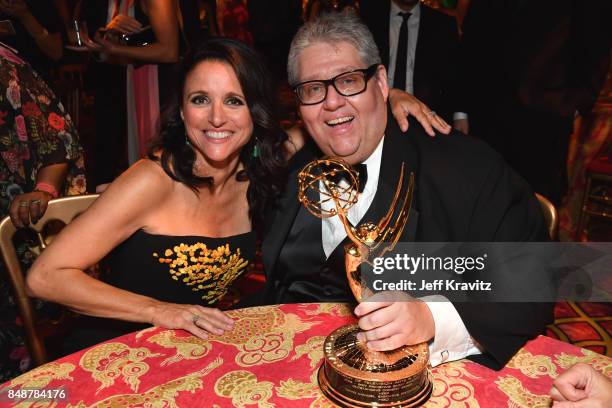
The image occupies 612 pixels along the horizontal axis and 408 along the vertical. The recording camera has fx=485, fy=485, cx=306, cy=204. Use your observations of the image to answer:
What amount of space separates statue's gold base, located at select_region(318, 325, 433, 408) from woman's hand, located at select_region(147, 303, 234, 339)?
38 cm

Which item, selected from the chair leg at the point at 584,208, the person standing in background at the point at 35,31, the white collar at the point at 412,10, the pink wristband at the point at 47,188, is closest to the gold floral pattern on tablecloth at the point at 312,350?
the pink wristband at the point at 47,188

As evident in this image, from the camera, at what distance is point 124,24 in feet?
10.0

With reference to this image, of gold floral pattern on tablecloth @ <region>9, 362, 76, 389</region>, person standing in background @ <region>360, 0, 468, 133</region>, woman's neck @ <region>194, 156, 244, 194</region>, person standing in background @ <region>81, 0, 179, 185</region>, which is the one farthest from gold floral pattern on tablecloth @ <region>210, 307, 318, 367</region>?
person standing in background @ <region>360, 0, 468, 133</region>

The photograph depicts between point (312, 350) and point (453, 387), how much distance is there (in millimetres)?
363

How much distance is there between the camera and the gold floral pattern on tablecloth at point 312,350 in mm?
1241

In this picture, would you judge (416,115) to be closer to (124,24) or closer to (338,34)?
(338,34)

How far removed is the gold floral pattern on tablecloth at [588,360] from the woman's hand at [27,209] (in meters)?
1.77

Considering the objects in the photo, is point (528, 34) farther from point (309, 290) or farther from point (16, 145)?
point (16, 145)

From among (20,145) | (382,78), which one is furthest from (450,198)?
(20,145)

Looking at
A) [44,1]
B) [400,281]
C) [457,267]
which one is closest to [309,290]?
[400,281]

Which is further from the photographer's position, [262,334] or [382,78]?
[382,78]

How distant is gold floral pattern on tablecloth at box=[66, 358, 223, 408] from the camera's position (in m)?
1.08

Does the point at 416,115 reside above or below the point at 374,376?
above

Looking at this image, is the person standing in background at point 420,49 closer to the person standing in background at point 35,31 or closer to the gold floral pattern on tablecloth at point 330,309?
the person standing in background at point 35,31
